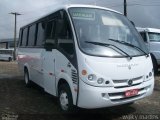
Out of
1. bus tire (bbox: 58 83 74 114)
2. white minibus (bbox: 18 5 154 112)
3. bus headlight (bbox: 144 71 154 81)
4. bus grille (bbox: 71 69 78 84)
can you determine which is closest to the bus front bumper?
white minibus (bbox: 18 5 154 112)

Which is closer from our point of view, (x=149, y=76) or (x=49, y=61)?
(x=149, y=76)

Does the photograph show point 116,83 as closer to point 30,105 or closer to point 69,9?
point 69,9

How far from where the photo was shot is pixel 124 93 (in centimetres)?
688

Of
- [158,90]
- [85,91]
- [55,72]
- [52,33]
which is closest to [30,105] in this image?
[55,72]

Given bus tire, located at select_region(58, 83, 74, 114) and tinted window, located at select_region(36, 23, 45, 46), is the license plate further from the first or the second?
tinted window, located at select_region(36, 23, 45, 46)

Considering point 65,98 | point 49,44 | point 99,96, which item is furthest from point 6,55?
point 99,96

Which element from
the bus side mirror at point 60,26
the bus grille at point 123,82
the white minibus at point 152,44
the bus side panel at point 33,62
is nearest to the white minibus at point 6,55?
the white minibus at point 152,44

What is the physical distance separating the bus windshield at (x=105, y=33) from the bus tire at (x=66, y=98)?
1.09 m

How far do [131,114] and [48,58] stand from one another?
9.23ft

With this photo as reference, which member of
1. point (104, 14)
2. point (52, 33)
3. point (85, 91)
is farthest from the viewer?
point (52, 33)

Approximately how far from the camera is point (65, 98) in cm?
751

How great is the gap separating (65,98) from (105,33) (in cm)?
183

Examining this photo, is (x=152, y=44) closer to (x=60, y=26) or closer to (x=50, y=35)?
(x=50, y=35)

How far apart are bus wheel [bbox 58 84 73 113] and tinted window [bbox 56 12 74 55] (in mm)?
869
